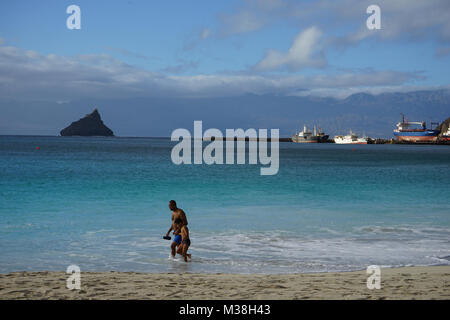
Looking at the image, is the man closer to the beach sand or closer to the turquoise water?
the turquoise water

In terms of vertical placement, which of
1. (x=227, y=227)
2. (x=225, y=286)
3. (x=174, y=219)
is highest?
(x=174, y=219)

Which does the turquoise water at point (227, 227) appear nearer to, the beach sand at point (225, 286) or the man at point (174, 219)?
the man at point (174, 219)

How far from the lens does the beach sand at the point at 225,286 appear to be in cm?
770

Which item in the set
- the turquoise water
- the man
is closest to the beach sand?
the turquoise water

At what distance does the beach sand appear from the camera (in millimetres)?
7695

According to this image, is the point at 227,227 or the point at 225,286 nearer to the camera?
the point at 225,286

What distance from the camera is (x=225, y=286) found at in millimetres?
8492

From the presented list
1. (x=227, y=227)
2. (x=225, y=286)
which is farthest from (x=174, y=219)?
(x=227, y=227)

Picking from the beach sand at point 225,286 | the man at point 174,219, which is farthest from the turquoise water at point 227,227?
the beach sand at point 225,286

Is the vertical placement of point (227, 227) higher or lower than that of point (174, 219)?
lower

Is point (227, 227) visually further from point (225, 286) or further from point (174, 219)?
point (225, 286)

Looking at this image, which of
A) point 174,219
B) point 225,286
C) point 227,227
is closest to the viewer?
point 225,286
